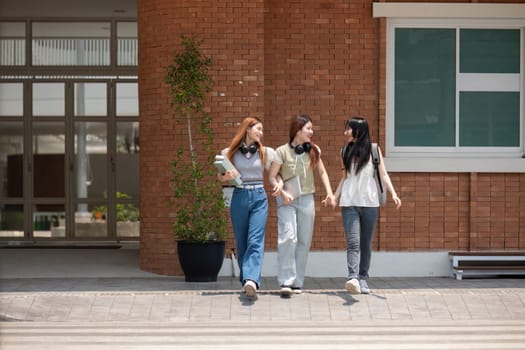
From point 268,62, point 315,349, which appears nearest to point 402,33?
point 268,62

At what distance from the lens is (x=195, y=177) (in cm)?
1239

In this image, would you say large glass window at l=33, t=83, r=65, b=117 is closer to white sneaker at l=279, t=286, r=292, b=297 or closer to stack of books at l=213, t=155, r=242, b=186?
stack of books at l=213, t=155, r=242, b=186

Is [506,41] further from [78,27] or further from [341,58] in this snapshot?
[78,27]

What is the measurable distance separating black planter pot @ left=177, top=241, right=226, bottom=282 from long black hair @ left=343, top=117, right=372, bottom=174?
76.2 inches

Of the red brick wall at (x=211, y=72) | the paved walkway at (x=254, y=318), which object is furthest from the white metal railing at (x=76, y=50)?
the paved walkway at (x=254, y=318)

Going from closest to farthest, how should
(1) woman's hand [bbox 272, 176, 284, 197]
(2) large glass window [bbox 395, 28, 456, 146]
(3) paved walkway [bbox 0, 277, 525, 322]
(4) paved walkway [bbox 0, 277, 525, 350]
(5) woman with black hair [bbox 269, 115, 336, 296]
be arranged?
(4) paved walkway [bbox 0, 277, 525, 350]
(3) paved walkway [bbox 0, 277, 525, 322]
(1) woman's hand [bbox 272, 176, 284, 197]
(5) woman with black hair [bbox 269, 115, 336, 296]
(2) large glass window [bbox 395, 28, 456, 146]

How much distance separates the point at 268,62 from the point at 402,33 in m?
1.72

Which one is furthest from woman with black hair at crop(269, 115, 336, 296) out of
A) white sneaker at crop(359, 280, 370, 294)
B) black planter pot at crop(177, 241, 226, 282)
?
black planter pot at crop(177, 241, 226, 282)

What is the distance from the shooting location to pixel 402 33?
13.6m

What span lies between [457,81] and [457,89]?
0.32 feet

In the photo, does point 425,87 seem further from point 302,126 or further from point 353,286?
point 353,286

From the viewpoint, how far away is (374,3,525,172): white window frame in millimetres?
13352

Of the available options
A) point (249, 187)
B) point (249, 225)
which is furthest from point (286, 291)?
point (249, 187)

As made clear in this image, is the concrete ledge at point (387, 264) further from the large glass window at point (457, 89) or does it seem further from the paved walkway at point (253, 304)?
the paved walkway at point (253, 304)
